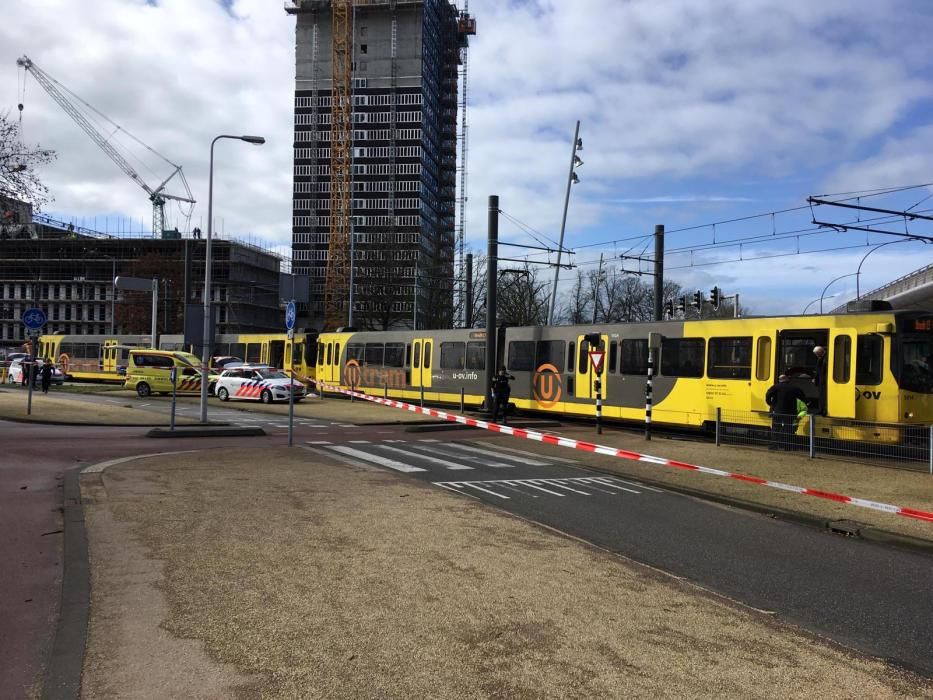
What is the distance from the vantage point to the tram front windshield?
14742mm

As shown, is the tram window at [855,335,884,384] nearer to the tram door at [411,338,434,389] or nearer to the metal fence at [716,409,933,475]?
the metal fence at [716,409,933,475]

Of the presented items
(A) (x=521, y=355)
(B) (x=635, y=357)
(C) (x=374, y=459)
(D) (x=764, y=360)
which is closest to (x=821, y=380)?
(D) (x=764, y=360)

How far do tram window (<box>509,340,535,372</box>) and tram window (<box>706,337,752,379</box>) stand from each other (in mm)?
6670

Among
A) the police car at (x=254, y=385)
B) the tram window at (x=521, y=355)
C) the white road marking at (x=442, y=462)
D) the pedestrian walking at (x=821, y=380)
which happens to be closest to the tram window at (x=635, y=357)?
the tram window at (x=521, y=355)

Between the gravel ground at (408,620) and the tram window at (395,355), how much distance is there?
2112cm

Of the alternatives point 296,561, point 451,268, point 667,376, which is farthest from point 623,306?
point 296,561

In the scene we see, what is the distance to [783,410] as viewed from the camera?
49.3 ft

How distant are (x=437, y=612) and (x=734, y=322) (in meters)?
14.4

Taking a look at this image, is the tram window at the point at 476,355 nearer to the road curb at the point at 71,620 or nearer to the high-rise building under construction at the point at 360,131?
the road curb at the point at 71,620

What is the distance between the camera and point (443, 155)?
130m

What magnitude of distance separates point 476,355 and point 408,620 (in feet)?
68.6

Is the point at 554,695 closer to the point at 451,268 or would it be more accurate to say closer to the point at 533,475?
the point at 533,475

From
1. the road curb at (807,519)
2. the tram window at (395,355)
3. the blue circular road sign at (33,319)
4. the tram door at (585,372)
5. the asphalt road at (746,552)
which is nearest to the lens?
the asphalt road at (746,552)

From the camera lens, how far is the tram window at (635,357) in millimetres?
19844
